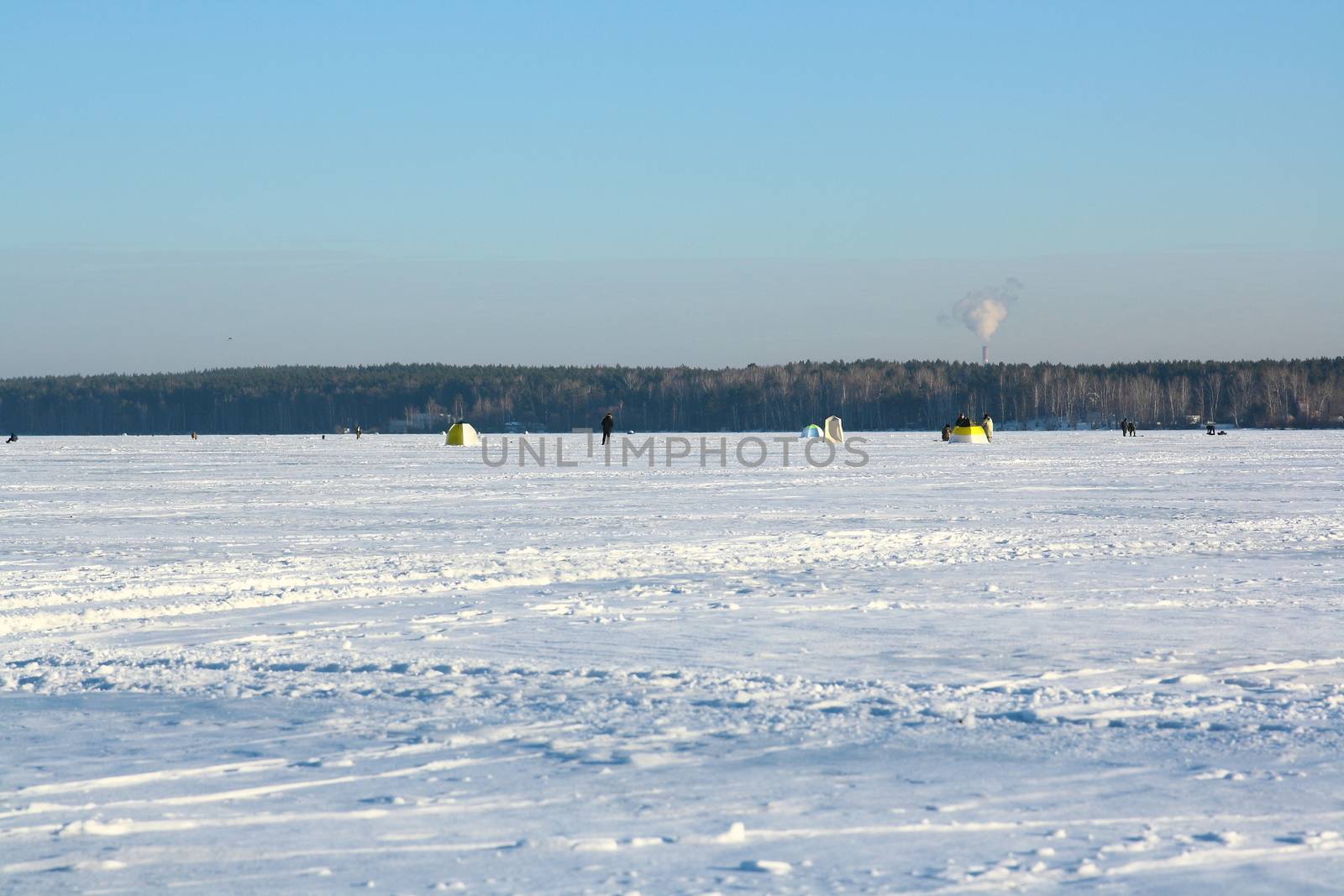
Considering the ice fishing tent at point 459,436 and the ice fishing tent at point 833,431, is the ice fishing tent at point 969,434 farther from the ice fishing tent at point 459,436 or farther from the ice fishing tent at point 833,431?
the ice fishing tent at point 459,436

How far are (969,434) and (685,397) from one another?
113 meters

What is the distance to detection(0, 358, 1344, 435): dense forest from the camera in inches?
5679

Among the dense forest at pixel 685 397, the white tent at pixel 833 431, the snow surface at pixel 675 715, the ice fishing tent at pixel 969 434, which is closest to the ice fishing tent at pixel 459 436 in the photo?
the white tent at pixel 833 431

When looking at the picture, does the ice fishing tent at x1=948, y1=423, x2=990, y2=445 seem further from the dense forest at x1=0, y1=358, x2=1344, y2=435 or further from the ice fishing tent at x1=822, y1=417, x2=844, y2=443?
the dense forest at x1=0, y1=358, x2=1344, y2=435

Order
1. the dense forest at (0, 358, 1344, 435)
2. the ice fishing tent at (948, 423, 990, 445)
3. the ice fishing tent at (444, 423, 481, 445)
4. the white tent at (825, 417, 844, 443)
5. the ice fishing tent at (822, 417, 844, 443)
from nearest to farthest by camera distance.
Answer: the ice fishing tent at (948, 423, 990, 445) → the ice fishing tent at (444, 423, 481, 445) → the white tent at (825, 417, 844, 443) → the ice fishing tent at (822, 417, 844, 443) → the dense forest at (0, 358, 1344, 435)

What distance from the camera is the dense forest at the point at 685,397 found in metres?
144

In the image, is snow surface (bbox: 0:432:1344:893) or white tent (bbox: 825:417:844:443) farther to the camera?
white tent (bbox: 825:417:844:443)

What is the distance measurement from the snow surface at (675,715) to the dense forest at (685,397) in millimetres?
130067

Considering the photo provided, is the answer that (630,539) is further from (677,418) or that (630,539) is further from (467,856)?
(677,418)

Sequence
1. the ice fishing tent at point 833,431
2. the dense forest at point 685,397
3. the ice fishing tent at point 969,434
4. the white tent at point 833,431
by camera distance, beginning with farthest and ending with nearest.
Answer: the dense forest at point 685,397
the ice fishing tent at point 833,431
the white tent at point 833,431
the ice fishing tent at point 969,434

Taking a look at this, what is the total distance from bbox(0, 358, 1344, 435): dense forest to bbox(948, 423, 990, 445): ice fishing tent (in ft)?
271

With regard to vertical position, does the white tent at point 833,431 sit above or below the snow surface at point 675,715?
above

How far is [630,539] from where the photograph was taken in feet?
38.1

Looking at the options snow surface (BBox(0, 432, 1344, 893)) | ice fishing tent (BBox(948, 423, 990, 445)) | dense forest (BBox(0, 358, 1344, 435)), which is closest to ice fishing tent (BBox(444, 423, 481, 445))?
ice fishing tent (BBox(948, 423, 990, 445))
